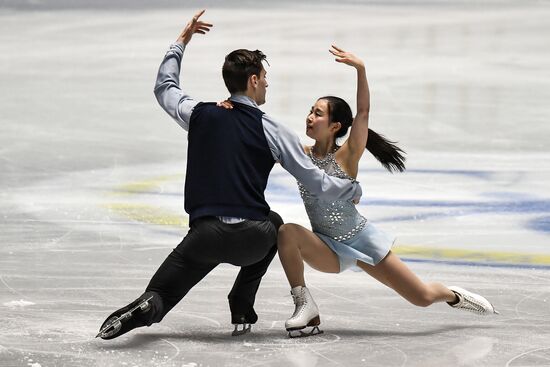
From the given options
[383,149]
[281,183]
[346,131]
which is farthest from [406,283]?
[281,183]

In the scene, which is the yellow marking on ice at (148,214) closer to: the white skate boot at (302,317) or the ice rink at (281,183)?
the ice rink at (281,183)

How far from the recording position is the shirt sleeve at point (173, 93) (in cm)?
551

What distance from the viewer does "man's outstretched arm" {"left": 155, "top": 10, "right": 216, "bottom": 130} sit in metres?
5.52

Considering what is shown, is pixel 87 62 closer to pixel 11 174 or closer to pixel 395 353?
pixel 11 174

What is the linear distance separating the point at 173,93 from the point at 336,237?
879mm

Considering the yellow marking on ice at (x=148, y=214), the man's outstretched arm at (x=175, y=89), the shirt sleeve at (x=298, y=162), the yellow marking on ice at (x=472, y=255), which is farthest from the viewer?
the yellow marking on ice at (x=148, y=214)

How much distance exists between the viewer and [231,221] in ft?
17.5

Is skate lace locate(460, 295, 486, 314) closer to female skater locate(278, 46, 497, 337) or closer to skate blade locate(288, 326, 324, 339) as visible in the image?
female skater locate(278, 46, 497, 337)

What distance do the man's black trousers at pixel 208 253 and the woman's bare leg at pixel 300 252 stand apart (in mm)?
48

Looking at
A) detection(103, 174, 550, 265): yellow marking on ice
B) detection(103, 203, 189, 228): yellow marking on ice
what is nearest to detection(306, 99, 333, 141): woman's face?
detection(103, 174, 550, 265): yellow marking on ice

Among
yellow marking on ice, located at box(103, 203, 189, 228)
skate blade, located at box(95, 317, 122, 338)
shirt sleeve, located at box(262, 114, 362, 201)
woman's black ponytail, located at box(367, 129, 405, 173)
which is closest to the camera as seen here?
skate blade, located at box(95, 317, 122, 338)

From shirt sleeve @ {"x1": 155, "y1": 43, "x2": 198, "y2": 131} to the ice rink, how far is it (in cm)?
88

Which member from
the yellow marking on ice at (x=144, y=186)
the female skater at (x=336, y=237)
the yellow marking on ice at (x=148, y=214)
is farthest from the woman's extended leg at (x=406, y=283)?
the yellow marking on ice at (x=144, y=186)

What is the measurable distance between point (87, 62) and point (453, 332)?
8856 millimetres
